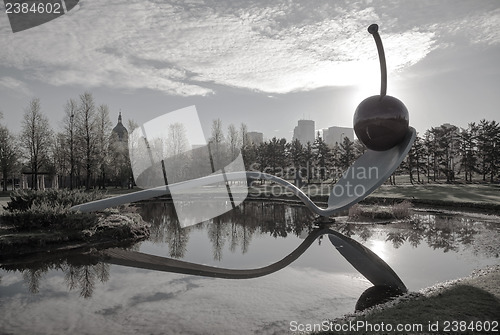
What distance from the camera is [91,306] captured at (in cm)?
658

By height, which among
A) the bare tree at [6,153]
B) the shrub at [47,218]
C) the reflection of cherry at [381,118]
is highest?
the bare tree at [6,153]

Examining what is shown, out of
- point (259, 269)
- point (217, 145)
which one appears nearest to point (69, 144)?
point (217, 145)

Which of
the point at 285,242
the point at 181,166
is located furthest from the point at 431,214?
the point at 181,166

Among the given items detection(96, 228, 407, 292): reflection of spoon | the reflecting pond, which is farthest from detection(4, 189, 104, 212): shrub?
detection(96, 228, 407, 292): reflection of spoon

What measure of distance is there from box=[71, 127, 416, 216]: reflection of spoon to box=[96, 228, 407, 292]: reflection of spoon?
2.07 m

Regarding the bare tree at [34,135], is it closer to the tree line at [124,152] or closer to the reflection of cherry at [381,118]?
the tree line at [124,152]

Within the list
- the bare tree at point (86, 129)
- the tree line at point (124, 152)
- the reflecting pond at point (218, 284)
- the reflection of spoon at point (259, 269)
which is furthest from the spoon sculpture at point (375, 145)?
the bare tree at point (86, 129)

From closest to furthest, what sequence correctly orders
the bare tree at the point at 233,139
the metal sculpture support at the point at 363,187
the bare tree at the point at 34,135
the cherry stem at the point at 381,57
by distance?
the metal sculpture support at the point at 363,187 → the cherry stem at the point at 381,57 → the bare tree at the point at 34,135 → the bare tree at the point at 233,139

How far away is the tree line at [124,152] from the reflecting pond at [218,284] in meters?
21.8

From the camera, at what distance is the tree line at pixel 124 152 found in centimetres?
3784

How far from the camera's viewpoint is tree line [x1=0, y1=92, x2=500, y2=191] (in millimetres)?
37844

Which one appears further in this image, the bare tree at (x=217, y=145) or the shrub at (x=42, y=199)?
the bare tree at (x=217, y=145)

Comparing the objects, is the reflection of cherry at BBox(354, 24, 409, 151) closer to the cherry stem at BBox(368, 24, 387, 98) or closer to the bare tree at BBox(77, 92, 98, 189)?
the cherry stem at BBox(368, 24, 387, 98)

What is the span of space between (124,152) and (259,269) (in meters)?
37.8
